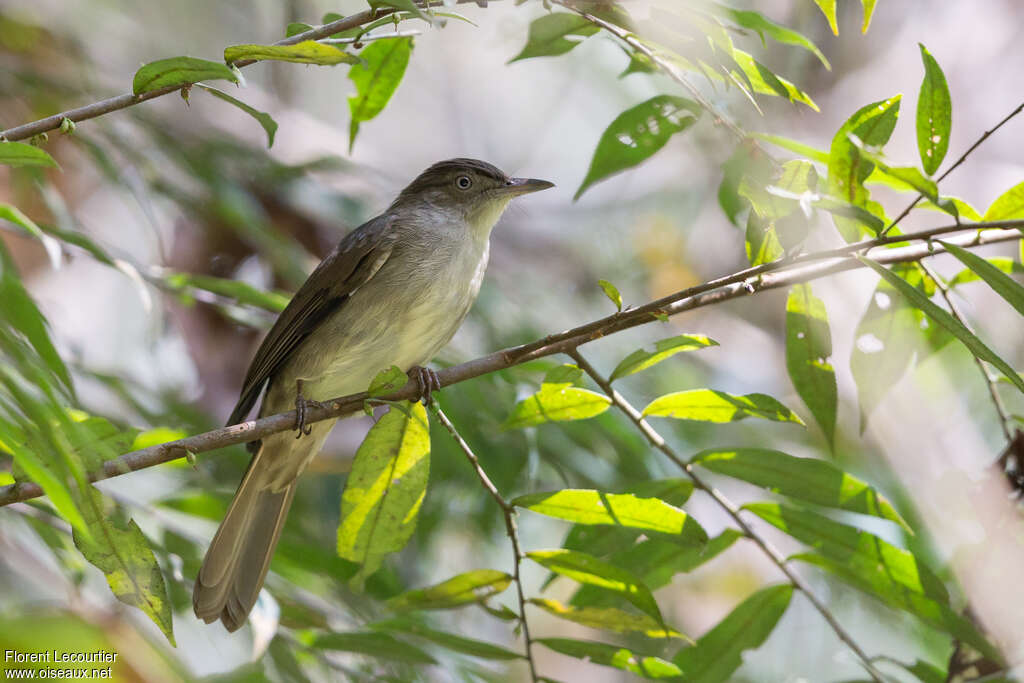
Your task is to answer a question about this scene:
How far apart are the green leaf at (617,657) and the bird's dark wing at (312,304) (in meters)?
1.70

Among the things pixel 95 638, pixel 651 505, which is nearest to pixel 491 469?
pixel 651 505

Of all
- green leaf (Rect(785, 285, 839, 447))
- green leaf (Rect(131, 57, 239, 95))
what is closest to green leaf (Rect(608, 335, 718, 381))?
green leaf (Rect(785, 285, 839, 447))

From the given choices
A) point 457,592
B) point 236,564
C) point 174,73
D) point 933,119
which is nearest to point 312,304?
point 236,564

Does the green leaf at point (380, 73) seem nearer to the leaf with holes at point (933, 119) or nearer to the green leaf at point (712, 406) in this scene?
the green leaf at point (712, 406)

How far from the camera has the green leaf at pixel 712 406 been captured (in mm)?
2557

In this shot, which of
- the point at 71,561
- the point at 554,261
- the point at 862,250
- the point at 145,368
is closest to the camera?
the point at 862,250

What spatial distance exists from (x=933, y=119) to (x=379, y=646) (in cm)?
190

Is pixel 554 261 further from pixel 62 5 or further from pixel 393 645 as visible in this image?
pixel 393 645

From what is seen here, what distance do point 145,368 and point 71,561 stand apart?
3389 millimetres

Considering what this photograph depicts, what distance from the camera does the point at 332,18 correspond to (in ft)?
8.18

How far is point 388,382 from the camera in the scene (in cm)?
255

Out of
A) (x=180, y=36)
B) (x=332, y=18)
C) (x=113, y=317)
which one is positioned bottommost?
(x=332, y=18)

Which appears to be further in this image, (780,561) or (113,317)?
(113,317)

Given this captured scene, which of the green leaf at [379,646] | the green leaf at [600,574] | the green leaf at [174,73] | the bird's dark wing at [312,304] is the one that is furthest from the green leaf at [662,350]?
the bird's dark wing at [312,304]
